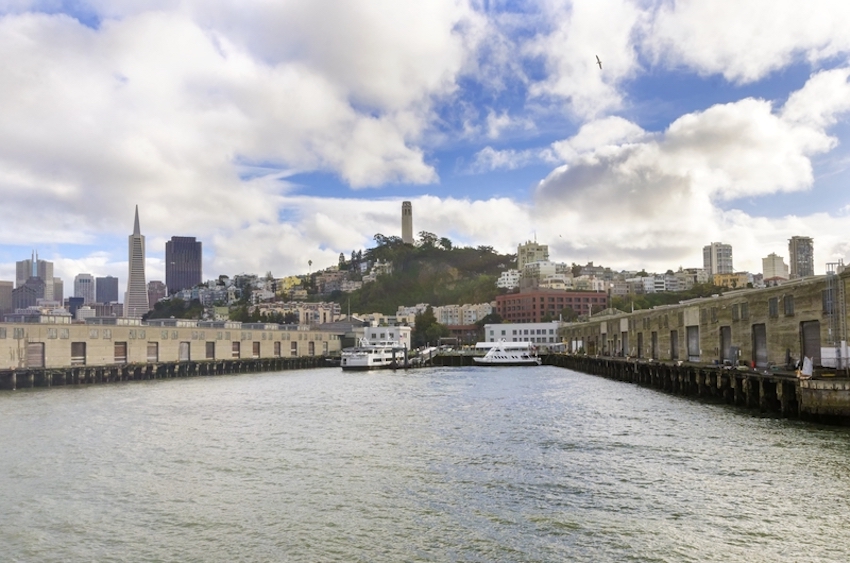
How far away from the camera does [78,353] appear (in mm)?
77875

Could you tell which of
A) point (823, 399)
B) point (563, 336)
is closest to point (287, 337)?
point (563, 336)

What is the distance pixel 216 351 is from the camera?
10231 cm

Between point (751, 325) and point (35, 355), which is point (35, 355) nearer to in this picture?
point (35, 355)

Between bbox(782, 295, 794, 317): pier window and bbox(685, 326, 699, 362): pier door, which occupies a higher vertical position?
bbox(782, 295, 794, 317): pier window

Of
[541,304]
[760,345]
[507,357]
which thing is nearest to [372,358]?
[507,357]

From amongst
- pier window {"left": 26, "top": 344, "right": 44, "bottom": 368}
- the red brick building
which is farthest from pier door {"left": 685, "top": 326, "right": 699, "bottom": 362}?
the red brick building

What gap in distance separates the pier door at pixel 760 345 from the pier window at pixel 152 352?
235ft

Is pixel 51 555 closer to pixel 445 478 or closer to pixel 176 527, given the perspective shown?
pixel 176 527

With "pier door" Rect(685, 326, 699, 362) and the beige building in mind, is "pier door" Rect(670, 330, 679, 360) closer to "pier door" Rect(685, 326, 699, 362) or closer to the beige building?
"pier door" Rect(685, 326, 699, 362)

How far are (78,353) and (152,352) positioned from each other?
1206cm

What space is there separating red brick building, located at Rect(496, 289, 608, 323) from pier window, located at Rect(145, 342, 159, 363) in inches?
4131

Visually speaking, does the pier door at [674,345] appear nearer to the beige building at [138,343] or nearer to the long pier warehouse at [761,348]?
the long pier warehouse at [761,348]

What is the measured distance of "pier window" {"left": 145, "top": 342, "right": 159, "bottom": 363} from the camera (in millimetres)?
88438

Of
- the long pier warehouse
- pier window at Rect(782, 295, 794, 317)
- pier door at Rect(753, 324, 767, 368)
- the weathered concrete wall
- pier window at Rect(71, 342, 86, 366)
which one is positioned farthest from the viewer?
pier window at Rect(71, 342, 86, 366)
